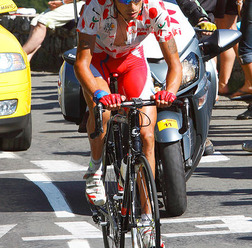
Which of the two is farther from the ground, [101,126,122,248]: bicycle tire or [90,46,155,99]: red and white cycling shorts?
[90,46,155,99]: red and white cycling shorts

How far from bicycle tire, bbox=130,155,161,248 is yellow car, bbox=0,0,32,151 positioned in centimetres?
Answer: 296

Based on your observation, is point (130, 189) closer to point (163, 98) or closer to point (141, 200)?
point (141, 200)

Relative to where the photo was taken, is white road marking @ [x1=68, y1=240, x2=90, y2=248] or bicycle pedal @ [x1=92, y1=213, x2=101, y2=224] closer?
white road marking @ [x1=68, y1=240, x2=90, y2=248]

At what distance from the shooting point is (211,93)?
21.8ft

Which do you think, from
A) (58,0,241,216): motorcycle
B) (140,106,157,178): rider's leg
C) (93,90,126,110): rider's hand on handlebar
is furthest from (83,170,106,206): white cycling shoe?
(93,90,126,110): rider's hand on handlebar

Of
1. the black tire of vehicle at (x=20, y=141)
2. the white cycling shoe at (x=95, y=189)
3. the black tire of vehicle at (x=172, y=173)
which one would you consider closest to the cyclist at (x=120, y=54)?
the white cycling shoe at (x=95, y=189)

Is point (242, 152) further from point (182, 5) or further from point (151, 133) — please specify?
point (151, 133)

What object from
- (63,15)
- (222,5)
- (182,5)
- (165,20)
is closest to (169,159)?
(165,20)

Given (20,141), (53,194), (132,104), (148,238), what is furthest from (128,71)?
(20,141)

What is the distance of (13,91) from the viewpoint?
728cm

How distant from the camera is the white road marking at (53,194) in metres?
6.17

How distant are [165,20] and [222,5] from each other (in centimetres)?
566

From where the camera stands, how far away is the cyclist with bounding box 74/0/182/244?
4.98 m

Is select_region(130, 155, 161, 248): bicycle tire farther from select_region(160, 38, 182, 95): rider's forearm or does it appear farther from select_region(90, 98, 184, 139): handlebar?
select_region(160, 38, 182, 95): rider's forearm
